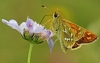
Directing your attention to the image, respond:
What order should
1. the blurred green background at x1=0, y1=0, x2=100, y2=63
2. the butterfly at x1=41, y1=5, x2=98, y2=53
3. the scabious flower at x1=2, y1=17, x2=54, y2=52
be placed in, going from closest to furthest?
the scabious flower at x1=2, y1=17, x2=54, y2=52 < the butterfly at x1=41, y1=5, x2=98, y2=53 < the blurred green background at x1=0, y1=0, x2=100, y2=63

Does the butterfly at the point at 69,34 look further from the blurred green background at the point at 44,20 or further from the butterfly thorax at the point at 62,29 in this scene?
the blurred green background at the point at 44,20

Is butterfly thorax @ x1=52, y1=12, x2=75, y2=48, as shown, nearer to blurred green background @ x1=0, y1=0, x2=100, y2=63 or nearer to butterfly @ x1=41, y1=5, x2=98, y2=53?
butterfly @ x1=41, y1=5, x2=98, y2=53

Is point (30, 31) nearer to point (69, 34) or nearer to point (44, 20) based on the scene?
point (69, 34)

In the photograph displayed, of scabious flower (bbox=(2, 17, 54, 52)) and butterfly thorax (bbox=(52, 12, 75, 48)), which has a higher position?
butterfly thorax (bbox=(52, 12, 75, 48))

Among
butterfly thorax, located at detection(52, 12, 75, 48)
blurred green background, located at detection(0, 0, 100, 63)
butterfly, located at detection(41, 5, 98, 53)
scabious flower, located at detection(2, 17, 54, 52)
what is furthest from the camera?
blurred green background, located at detection(0, 0, 100, 63)

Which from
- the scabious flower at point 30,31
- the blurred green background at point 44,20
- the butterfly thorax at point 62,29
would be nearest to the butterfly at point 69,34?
the butterfly thorax at point 62,29

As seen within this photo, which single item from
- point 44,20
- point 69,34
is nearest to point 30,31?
point 69,34

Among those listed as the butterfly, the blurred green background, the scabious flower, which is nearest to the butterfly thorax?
the butterfly
